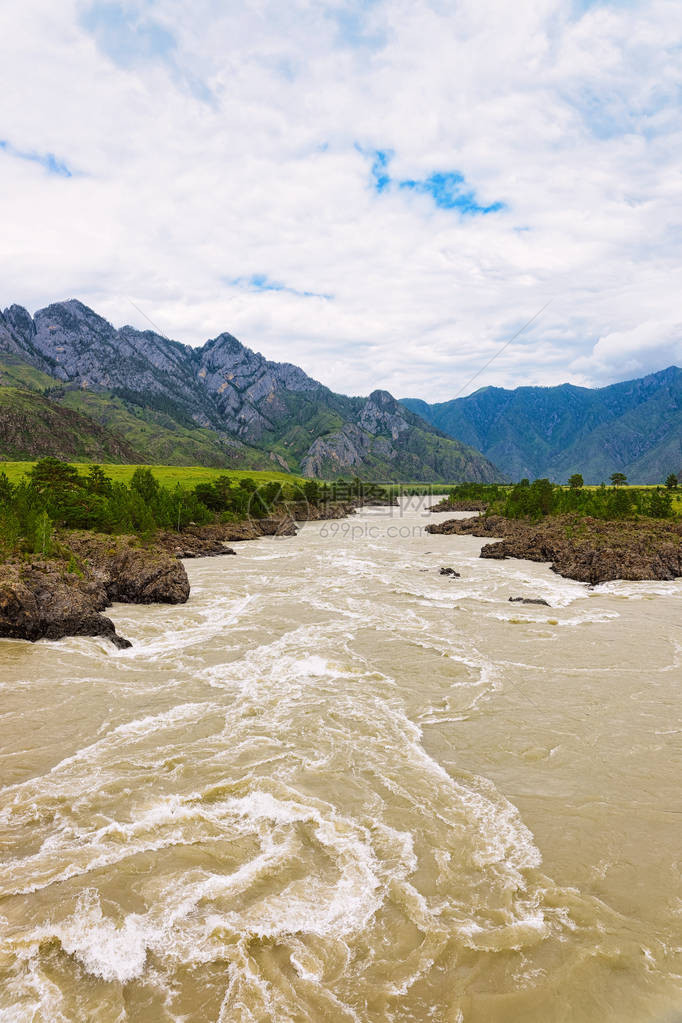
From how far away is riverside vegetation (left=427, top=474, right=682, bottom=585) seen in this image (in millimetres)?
45219

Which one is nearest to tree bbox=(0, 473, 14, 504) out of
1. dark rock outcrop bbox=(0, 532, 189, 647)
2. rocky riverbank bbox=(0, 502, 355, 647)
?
rocky riverbank bbox=(0, 502, 355, 647)

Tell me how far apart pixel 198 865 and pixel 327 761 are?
479 centimetres

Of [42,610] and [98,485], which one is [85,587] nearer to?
[42,610]

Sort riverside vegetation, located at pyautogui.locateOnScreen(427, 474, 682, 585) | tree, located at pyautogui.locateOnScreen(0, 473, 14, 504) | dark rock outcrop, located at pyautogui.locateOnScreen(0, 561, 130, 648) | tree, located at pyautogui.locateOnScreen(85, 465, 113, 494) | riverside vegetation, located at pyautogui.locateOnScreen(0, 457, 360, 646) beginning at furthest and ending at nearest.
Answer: tree, located at pyautogui.locateOnScreen(85, 465, 113, 494) → riverside vegetation, located at pyautogui.locateOnScreen(427, 474, 682, 585) → tree, located at pyautogui.locateOnScreen(0, 473, 14, 504) → riverside vegetation, located at pyautogui.locateOnScreen(0, 457, 360, 646) → dark rock outcrop, located at pyautogui.locateOnScreen(0, 561, 130, 648)

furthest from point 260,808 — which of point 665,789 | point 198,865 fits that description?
point 665,789

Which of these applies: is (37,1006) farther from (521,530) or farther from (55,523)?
(521,530)

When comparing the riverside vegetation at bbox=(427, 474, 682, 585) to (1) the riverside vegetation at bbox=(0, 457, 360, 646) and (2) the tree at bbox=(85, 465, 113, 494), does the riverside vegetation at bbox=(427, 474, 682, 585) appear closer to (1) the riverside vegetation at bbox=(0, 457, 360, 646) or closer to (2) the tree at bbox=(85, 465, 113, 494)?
(1) the riverside vegetation at bbox=(0, 457, 360, 646)

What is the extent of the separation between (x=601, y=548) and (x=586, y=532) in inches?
449

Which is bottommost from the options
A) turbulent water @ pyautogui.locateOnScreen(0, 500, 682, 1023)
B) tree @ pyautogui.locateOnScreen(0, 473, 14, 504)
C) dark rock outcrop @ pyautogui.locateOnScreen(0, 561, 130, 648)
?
turbulent water @ pyautogui.locateOnScreen(0, 500, 682, 1023)

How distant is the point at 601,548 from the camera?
48.2 metres

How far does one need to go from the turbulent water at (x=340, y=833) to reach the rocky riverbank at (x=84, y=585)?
1349 millimetres

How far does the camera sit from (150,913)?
846 centimetres

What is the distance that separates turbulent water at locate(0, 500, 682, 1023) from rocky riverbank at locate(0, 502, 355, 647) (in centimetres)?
135

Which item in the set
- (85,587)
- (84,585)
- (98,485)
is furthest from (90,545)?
(98,485)
